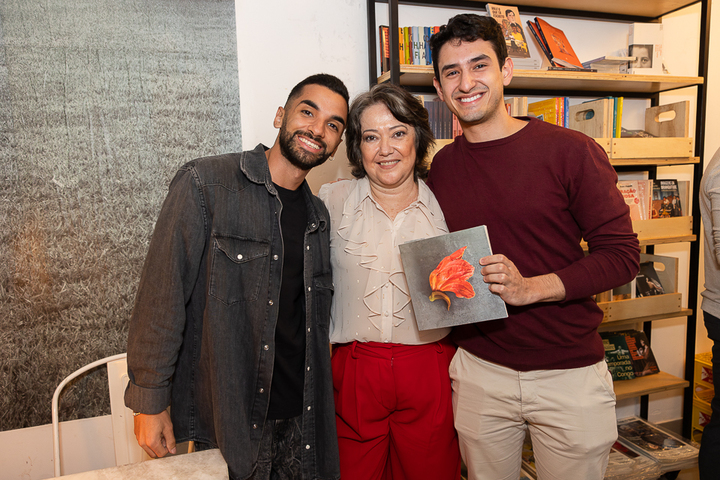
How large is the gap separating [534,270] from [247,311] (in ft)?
3.12

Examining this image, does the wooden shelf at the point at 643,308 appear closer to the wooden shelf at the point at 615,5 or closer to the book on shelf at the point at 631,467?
the book on shelf at the point at 631,467

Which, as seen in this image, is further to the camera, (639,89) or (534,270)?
(639,89)

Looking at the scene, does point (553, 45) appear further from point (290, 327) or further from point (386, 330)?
point (290, 327)

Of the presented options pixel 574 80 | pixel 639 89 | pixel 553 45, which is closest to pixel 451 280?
pixel 574 80

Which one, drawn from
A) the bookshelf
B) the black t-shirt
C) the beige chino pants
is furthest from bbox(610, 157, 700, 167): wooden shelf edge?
the black t-shirt

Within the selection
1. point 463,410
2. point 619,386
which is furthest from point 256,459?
point 619,386

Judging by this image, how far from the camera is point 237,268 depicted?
1404 mm

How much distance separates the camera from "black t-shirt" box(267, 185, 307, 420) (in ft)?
4.88

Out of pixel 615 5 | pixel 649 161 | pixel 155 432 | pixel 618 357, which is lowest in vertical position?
pixel 618 357

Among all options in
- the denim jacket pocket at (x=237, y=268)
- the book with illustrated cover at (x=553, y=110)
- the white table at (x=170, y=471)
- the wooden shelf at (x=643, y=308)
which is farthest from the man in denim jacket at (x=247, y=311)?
the wooden shelf at (x=643, y=308)

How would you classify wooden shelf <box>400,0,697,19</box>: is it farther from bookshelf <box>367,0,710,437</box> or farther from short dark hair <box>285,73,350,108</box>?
short dark hair <box>285,73,350,108</box>

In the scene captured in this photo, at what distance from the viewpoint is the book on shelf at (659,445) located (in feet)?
8.28

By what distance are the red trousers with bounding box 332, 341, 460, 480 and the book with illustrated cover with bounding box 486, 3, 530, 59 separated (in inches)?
67.0

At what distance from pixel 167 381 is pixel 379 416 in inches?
28.4
